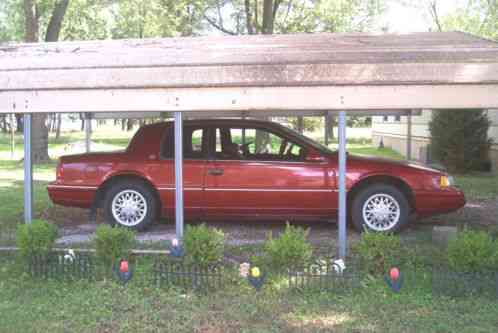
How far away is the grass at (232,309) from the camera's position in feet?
15.5

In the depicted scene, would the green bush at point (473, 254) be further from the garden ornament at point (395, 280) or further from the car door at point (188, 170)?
the car door at point (188, 170)

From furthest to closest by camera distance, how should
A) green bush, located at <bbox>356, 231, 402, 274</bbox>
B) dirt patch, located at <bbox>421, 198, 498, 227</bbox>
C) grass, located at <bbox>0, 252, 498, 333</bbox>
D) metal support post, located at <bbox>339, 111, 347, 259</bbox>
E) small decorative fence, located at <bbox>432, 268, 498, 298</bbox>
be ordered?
1. dirt patch, located at <bbox>421, 198, 498, 227</bbox>
2. metal support post, located at <bbox>339, 111, 347, 259</bbox>
3. green bush, located at <bbox>356, 231, 402, 274</bbox>
4. small decorative fence, located at <bbox>432, 268, 498, 298</bbox>
5. grass, located at <bbox>0, 252, 498, 333</bbox>

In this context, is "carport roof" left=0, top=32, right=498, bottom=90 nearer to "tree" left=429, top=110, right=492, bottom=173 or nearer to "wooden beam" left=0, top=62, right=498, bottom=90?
"wooden beam" left=0, top=62, right=498, bottom=90

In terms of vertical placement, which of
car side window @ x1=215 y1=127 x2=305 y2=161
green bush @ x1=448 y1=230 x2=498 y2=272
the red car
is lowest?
green bush @ x1=448 y1=230 x2=498 y2=272

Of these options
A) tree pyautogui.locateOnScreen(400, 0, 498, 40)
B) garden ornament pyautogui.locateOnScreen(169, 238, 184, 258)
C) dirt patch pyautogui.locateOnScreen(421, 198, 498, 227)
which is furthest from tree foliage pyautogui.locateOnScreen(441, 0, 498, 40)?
garden ornament pyautogui.locateOnScreen(169, 238, 184, 258)

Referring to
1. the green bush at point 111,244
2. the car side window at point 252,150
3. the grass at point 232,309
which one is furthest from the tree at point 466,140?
the green bush at point 111,244

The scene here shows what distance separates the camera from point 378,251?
577 centimetres

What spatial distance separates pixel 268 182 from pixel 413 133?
55.1 ft

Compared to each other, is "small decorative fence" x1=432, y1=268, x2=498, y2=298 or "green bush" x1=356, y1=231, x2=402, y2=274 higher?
"green bush" x1=356, y1=231, x2=402, y2=274

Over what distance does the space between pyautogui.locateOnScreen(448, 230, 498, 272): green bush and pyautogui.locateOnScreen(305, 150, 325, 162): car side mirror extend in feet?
8.41

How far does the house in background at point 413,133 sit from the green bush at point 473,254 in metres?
7.65

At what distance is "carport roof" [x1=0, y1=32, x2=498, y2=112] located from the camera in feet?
19.2

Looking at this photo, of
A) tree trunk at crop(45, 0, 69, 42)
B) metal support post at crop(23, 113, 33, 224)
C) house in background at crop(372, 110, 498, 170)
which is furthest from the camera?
tree trunk at crop(45, 0, 69, 42)

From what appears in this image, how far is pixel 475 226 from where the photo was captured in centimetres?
878
